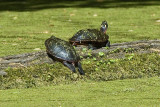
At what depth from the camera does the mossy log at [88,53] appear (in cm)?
432

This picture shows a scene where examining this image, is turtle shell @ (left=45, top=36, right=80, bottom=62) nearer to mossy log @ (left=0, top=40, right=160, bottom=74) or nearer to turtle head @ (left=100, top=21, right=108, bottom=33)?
mossy log @ (left=0, top=40, right=160, bottom=74)

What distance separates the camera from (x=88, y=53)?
4.54 meters

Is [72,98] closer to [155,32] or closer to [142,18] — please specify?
[155,32]

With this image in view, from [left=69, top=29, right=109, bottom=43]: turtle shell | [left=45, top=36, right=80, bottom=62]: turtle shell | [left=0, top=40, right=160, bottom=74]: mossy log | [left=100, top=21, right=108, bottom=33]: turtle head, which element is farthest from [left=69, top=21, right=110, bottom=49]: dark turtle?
[left=100, top=21, right=108, bottom=33]: turtle head

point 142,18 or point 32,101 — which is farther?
point 142,18

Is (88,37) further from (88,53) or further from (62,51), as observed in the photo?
(62,51)

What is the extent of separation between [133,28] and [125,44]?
2774 mm

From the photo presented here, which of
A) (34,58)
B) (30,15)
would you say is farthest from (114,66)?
(30,15)

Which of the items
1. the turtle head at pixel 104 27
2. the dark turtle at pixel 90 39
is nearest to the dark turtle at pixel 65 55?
the dark turtle at pixel 90 39

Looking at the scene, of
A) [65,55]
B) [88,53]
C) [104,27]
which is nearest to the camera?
[65,55]

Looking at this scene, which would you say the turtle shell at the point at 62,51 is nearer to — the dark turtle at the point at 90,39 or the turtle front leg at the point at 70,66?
the turtle front leg at the point at 70,66

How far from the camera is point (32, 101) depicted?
12.1ft

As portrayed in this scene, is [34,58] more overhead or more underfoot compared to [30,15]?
more overhead

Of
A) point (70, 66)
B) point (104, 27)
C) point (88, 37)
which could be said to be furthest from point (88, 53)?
point (104, 27)
